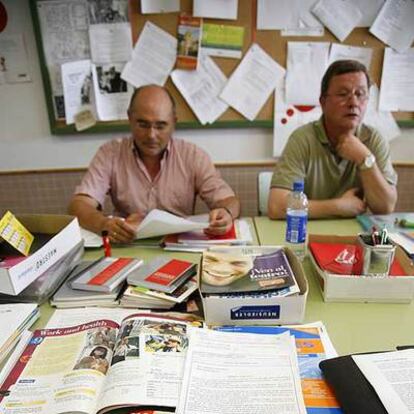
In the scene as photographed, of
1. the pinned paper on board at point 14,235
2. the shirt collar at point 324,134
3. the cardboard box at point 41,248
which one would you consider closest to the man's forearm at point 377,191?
the shirt collar at point 324,134

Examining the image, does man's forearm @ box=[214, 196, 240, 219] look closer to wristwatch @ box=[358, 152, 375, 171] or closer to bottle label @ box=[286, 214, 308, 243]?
bottle label @ box=[286, 214, 308, 243]

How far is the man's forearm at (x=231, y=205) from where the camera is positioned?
1562mm

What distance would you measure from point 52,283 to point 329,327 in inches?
28.8

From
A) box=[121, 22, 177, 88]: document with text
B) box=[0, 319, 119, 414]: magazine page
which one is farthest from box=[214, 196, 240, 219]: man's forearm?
box=[121, 22, 177, 88]: document with text

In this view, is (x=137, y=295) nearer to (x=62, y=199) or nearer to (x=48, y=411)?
(x=48, y=411)

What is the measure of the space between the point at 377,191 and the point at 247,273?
92 centimetres

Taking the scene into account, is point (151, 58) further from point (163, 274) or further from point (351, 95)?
point (163, 274)

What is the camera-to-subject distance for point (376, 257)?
89cm

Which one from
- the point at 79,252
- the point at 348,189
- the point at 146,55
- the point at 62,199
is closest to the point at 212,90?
the point at 146,55

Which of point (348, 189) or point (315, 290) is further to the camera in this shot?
point (348, 189)

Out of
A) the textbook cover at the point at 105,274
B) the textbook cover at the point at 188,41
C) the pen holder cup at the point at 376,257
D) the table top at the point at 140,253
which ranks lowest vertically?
the table top at the point at 140,253

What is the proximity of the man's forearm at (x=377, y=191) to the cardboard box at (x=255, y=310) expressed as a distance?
882 millimetres

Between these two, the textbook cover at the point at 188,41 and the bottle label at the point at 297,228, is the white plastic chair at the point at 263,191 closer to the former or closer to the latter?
the bottle label at the point at 297,228

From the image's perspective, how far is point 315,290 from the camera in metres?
0.99
